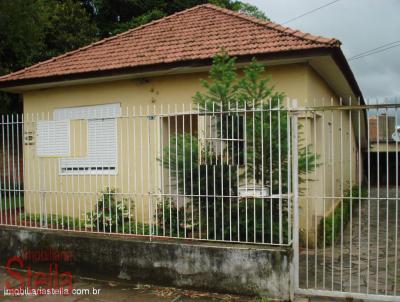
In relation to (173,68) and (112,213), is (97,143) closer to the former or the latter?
(112,213)

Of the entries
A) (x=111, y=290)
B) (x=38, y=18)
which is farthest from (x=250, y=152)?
(x=38, y=18)

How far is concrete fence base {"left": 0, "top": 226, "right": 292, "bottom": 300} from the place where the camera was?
4812 millimetres

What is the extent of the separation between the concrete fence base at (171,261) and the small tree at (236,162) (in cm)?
27

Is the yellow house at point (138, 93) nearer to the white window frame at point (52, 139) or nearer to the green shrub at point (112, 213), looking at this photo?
the white window frame at point (52, 139)

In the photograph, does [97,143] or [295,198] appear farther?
[97,143]

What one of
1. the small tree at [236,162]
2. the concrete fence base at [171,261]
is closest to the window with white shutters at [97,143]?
the concrete fence base at [171,261]

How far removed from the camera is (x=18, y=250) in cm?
637

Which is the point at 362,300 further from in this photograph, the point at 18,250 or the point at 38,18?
the point at 38,18

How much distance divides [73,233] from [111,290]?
45.2 inches

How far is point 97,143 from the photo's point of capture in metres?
6.90

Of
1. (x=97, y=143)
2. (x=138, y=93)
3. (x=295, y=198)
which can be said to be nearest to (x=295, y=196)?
(x=295, y=198)

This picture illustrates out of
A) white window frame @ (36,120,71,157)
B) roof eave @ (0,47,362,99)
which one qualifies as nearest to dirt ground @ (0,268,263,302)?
white window frame @ (36,120,71,157)

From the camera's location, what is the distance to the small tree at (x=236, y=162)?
5160 mm

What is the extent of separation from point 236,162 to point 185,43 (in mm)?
4275
